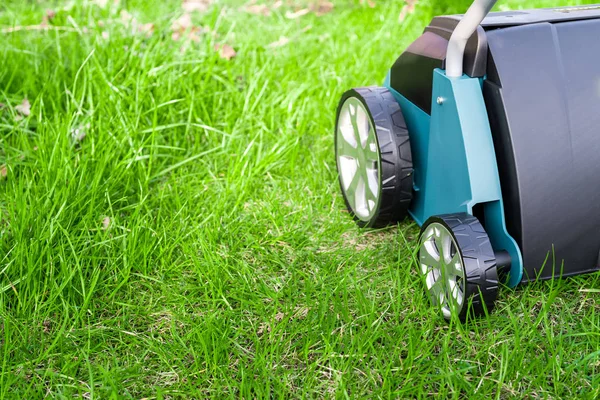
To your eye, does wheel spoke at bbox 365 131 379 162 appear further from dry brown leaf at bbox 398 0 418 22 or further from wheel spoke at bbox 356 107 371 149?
dry brown leaf at bbox 398 0 418 22

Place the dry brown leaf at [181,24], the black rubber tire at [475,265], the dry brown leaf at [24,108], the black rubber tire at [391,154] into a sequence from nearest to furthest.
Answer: the black rubber tire at [475,265] < the black rubber tire at [391,154] < the dry brown leaf at [24,108] < the dry brown leaf at [181,24]

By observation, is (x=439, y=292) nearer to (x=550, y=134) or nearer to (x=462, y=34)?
(x=550, y=134)

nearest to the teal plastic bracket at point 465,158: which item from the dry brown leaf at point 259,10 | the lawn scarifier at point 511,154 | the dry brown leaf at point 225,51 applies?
the lawn scarifier at point 511,154

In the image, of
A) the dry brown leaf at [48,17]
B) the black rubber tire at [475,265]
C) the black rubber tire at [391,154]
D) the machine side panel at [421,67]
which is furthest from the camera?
the dry brown leaf at [48,17]

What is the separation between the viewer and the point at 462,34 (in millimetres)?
1636

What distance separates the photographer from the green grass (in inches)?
61.6

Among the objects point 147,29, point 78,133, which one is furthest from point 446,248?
point 147,29

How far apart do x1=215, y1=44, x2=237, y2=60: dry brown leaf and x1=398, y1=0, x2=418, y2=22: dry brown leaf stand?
1008mm

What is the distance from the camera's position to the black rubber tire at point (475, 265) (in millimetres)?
1533

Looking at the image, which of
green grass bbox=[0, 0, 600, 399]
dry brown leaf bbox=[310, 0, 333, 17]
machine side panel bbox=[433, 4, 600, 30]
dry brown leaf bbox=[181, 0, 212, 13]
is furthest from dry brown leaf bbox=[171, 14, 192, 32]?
machine side panel bbox=[433, 4, 600, 30]

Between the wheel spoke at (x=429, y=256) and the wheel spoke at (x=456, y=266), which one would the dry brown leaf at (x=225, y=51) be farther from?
the wheel spoke at (x=456, y=266)

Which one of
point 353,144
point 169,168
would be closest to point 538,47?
point 353,144

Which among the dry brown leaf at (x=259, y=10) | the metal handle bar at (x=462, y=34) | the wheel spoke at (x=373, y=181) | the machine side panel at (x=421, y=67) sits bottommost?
the wheel spoke at (x=373, y=181)

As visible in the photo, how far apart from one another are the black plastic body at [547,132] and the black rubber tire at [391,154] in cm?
33
